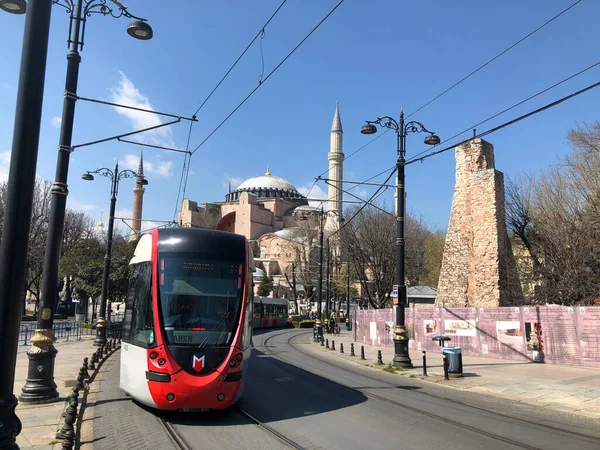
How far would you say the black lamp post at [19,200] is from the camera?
171 inches

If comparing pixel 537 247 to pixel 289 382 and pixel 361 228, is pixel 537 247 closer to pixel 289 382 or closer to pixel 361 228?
pixel 361 228

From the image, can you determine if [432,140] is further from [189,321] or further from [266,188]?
[266,188]

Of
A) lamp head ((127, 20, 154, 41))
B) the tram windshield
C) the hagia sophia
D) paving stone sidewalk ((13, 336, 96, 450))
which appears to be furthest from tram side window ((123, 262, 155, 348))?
the hagia sophia

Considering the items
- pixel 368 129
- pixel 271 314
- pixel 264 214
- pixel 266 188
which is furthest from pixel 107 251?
pixel 266 188

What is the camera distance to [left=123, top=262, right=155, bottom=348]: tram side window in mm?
7680

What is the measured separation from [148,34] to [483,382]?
11.6 meters

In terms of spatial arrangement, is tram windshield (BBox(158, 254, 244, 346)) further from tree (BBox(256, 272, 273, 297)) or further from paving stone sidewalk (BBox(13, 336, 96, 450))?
tree (BBox(256, 272, 273, 297))

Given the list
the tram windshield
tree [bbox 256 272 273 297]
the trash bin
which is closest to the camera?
the tram windshield

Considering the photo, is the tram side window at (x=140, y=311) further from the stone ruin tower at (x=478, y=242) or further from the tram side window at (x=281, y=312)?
the tram side window at (x=281, y=312)

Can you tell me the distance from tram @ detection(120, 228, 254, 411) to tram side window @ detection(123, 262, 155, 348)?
2 cm

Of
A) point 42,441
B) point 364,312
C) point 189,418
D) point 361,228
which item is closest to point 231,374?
point 189,418

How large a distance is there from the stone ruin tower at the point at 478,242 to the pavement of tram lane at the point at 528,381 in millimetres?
7457

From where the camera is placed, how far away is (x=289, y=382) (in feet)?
40.4

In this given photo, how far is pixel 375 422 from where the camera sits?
25.7 feet
